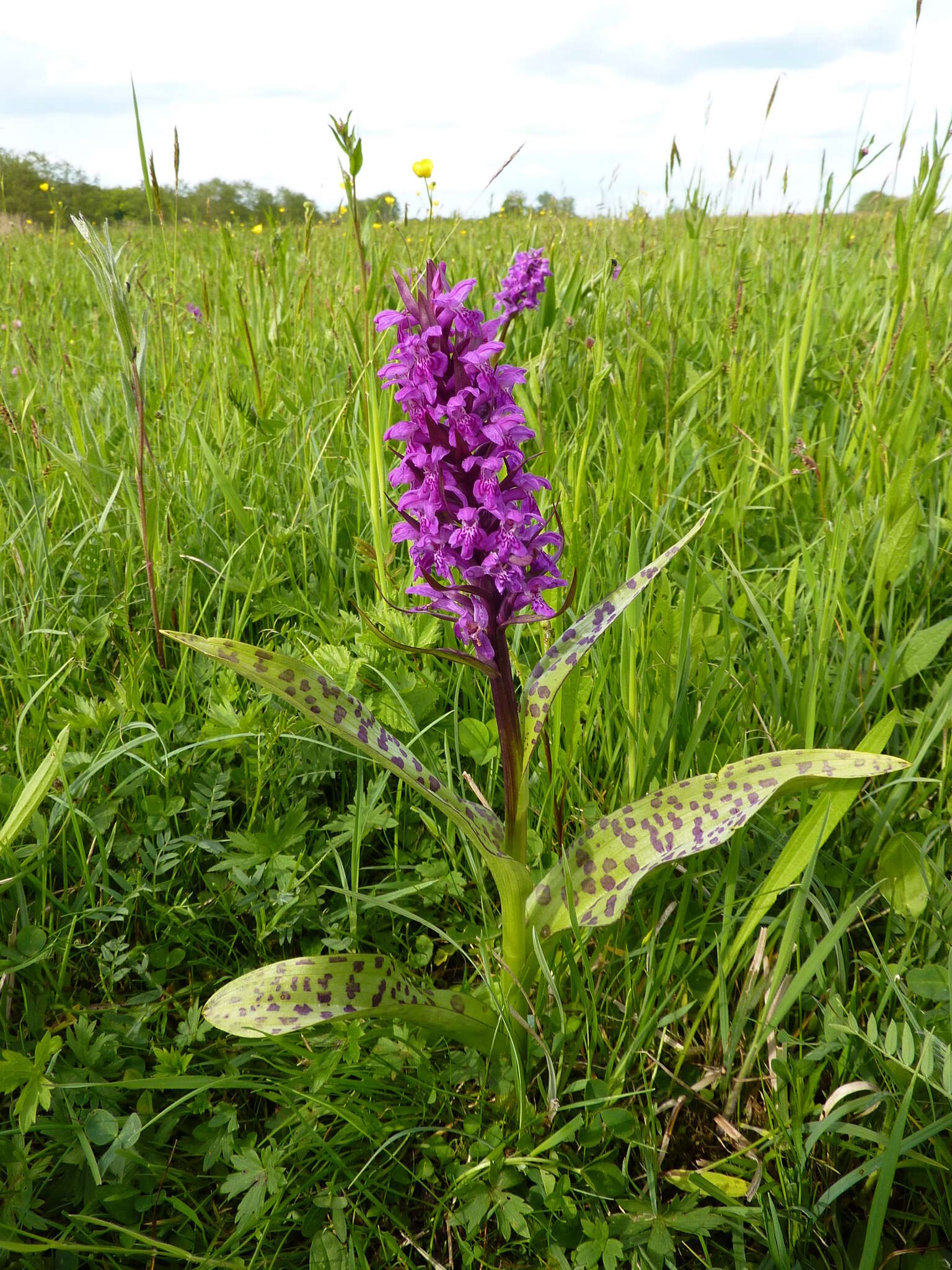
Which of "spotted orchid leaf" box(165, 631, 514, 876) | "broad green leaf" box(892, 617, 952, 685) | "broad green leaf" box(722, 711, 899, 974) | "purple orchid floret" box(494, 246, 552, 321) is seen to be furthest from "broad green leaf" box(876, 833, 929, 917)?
"purple orchid floret" box(494, 246, 552, 321)

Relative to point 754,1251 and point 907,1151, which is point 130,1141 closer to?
point 754,1251

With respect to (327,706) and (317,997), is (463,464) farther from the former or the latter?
(317,997)

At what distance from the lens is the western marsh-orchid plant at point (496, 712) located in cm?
120

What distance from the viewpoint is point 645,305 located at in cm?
369

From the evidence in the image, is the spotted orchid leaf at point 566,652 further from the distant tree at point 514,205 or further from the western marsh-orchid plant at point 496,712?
the distant tree at point 514,205

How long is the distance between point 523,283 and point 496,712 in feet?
9.12

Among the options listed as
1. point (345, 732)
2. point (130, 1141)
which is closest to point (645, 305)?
point (345, 732)

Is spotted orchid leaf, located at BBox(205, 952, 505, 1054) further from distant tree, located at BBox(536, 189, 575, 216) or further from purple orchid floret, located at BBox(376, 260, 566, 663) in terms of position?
distant tree, located at BBox(536, 189, 575, 216)

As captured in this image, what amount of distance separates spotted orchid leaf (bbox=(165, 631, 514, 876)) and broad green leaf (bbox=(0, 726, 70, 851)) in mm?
290

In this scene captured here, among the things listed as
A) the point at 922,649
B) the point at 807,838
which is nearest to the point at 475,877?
the point at 807,838

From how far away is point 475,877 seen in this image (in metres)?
1.48

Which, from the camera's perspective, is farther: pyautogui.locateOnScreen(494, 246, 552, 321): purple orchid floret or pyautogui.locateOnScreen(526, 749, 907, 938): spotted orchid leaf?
pyautogui.locateOnScreen(494, 246, 552, 321): purple orchid floret

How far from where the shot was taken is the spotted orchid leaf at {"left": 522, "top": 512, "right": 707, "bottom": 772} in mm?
1303

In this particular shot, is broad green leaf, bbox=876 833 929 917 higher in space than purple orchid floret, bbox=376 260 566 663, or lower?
lower
